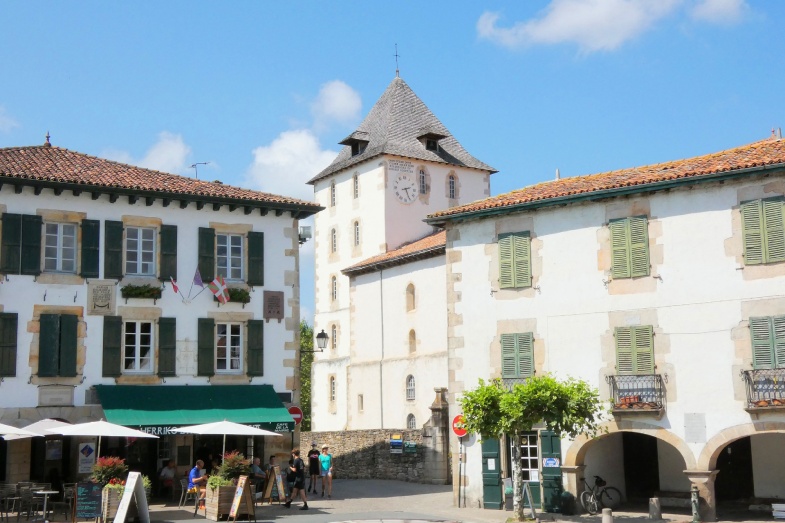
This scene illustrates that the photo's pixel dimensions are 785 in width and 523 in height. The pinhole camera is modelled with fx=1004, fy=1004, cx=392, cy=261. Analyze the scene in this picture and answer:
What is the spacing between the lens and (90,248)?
1021 inches

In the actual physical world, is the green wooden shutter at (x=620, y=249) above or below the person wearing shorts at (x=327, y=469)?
above

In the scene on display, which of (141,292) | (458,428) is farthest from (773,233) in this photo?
(141,292)

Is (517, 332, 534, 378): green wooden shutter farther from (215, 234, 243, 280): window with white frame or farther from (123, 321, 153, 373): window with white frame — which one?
(123, 321, 153, 373): window with white frame

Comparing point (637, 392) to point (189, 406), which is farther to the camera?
point (189, 406)

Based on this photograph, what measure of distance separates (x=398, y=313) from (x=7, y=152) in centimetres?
1928

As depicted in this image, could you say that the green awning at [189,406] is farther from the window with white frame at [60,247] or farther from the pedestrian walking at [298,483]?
the window with white frame at [60,247]

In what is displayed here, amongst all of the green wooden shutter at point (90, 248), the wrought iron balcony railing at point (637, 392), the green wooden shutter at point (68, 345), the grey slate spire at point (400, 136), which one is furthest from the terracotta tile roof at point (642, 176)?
the grey slate spire at point (400, 136)

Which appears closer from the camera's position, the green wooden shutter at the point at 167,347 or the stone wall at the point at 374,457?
the green wooden shutter at the point at 167,347

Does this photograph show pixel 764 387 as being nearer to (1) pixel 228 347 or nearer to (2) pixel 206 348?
(1) pixel 228 347

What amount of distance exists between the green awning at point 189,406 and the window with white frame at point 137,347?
598 mm

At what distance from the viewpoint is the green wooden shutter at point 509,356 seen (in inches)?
966

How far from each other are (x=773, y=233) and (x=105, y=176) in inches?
663

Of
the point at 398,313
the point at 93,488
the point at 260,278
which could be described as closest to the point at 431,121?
the point at 398,313

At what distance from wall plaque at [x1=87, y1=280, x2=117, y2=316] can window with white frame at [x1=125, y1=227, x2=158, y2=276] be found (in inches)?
27.5
